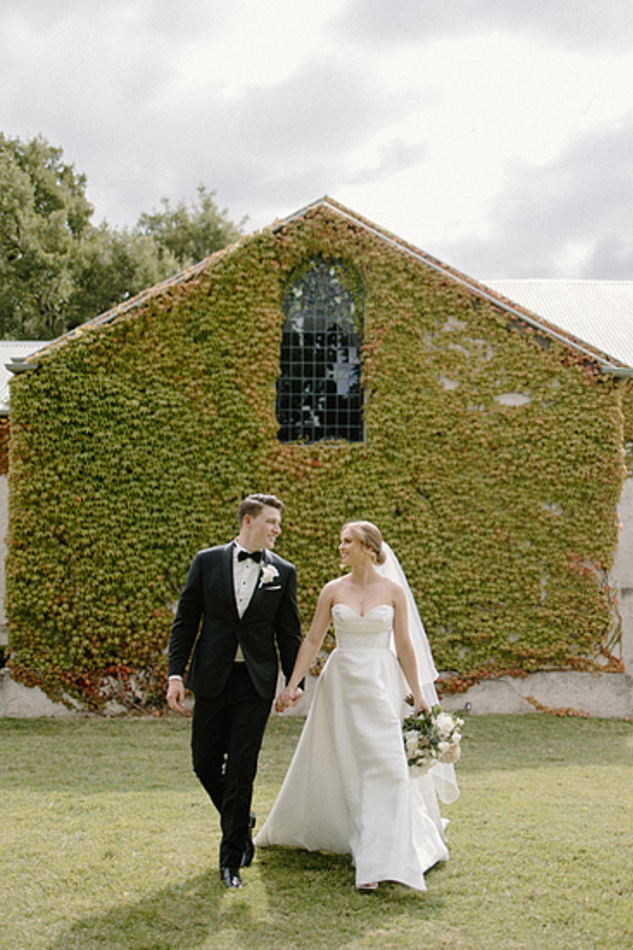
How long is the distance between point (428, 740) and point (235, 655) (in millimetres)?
1331

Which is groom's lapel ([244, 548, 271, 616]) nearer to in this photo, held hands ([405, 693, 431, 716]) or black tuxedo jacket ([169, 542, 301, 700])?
black tuxedo jacket ([169, 542, 301, 700])

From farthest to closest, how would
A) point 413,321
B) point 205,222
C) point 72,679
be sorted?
point 205,222, point 413,321, point 72,679

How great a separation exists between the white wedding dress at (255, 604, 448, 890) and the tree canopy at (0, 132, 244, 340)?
89.1ft

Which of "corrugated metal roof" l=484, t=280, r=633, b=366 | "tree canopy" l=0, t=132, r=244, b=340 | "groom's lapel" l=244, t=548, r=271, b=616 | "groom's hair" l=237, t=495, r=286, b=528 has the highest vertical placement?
"tree canopy" l=0, t=132, r=244, b=340

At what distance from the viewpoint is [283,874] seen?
15.6ft

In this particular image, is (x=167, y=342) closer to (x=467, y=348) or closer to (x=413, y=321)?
(x=413, y=321)

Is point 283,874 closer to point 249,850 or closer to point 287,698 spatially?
point 249,850

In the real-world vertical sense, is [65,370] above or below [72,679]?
above

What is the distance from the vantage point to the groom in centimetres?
470

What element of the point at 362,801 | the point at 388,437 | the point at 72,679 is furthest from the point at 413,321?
the point at 362,801

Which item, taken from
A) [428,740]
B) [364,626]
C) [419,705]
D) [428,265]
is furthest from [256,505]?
[428,265]

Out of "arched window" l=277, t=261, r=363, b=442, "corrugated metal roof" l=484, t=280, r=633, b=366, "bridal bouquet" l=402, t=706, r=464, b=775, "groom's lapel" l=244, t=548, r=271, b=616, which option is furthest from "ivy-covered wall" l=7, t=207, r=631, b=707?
"groom's lapel" l=244, t=548, r=271, b=616

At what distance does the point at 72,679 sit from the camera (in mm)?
10922

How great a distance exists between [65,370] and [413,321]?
5.09m
